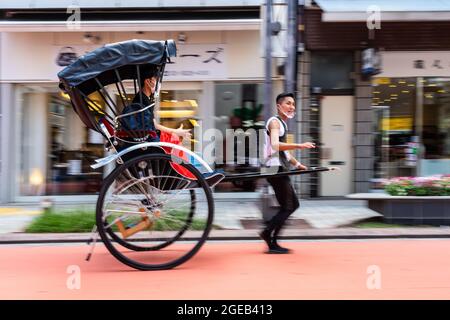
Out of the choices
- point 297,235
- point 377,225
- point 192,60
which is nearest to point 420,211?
point 377,225

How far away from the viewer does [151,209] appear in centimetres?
526

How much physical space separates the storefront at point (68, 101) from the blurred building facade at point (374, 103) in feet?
3.87

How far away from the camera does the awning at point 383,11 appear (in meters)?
9.48

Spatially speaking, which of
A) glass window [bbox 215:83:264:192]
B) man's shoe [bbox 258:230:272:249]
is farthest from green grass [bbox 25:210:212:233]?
glass window [bbox 215:83:264:192]

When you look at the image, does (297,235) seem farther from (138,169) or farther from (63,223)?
(63,223)

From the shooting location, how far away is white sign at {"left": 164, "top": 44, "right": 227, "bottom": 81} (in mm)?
11094

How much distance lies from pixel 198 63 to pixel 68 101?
320 centimetres

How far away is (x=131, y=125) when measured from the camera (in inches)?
208

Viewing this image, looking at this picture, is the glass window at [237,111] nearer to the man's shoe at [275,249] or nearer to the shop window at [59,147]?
the shop window at [59,147]

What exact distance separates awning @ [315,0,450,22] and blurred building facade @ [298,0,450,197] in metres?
0.74

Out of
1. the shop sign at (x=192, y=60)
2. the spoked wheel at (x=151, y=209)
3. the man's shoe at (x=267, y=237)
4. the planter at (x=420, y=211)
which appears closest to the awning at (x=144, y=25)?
the shop sign at (x=192, y=60)

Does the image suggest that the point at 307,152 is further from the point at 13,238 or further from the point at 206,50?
the point at 13,238
